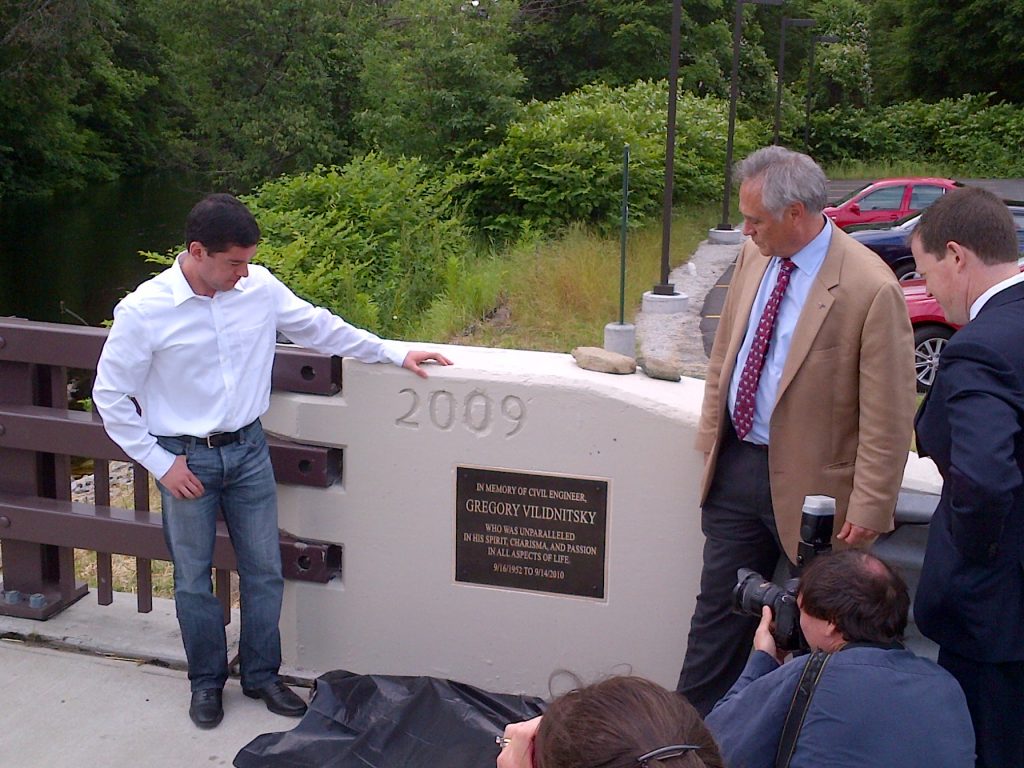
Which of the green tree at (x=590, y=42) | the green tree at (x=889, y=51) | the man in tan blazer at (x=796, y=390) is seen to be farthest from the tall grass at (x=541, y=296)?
the green tree at (x=889, y=51)

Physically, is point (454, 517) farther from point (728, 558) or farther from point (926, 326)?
point (926, 326)

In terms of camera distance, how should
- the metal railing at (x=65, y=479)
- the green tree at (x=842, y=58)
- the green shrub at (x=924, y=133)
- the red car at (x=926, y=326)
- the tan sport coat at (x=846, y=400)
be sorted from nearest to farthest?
the tan sport coat at (x=846, y=400)
the metal railing at (x=65, y=479)
the red car at (x=926, y=326)
the green shrub at (x=924, y=133)
the green tree at (x=842, y=58)

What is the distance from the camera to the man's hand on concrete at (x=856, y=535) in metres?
3.23

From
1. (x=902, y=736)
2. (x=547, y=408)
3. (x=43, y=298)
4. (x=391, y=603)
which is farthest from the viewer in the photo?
(x=43, y=298)

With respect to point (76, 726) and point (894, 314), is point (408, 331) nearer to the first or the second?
point (76, 726)

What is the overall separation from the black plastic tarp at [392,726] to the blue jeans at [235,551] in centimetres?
30

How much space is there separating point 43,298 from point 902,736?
27.7 metres

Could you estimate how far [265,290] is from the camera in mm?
3998

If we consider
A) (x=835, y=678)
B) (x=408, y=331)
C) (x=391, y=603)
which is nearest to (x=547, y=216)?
(x=408, y=331)

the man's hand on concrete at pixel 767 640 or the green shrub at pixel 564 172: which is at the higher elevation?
the green shrub at pixel 564 172

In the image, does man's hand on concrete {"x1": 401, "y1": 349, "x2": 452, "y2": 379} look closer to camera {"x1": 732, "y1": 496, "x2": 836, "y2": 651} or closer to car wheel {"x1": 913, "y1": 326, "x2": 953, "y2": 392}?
camera {"x1": 732, "y1": 496, "x2": 836, "y2": 651}

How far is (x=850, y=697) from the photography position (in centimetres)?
236

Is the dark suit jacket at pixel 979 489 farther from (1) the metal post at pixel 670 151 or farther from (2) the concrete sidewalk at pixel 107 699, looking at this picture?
(1) the metal post at pixel 670 151

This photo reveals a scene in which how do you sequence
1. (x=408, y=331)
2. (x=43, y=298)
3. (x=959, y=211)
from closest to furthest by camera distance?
1. (x=959, y=211)
2. (x=408, y=331)
3. (x=43, y=298)
